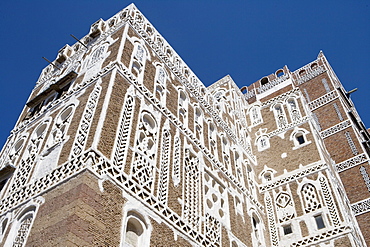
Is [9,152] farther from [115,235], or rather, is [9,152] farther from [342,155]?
[342,155]

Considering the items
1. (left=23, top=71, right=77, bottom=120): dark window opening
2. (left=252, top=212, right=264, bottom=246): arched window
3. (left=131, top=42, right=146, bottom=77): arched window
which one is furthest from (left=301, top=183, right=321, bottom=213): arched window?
(left=23, top=71, right=77, bottom=120): dark window opening

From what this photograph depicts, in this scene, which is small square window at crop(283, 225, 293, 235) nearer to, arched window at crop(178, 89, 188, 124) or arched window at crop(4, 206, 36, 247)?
arched window at crop(178, 89, 188, 124)

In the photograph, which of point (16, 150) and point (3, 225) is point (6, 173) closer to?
point (16, 150)

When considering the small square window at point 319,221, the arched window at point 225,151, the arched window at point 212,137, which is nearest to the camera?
the small square window at point 319,221

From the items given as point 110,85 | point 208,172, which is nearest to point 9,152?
point 110,85

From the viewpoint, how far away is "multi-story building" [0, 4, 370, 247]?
6.60 meters

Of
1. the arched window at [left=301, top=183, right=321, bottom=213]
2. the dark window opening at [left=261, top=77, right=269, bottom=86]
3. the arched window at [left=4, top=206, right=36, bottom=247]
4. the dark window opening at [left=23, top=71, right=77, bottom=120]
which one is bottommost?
the arched window at [left=4, top=206, right=36, bottom=247]

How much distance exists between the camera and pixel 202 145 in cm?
1093

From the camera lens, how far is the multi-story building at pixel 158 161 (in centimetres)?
660

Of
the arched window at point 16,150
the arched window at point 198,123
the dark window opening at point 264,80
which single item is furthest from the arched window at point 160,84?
the dark window opening at point 264,80

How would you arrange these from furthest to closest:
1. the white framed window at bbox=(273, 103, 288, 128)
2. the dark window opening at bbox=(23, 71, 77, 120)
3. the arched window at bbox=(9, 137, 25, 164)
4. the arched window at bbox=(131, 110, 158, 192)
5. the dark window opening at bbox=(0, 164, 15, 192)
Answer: the white framed window at bbox=(273, 103, 288, 128)
the dark window opening at bbox=(23, 71, 77, 120)
the arched window at bbox=(9, 137, 25, 164)
the dark window opening at bbox=(0, 164, 15, 192)
the arched window at bbox=(131, 110, 158, 192)

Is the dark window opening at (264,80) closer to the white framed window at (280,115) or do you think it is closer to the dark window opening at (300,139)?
the white framed window at (280,115)

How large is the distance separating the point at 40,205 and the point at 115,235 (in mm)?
1401

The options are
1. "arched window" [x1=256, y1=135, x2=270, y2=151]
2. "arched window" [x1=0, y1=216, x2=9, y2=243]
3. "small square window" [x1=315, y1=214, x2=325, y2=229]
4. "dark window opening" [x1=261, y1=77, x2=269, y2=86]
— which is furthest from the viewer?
"dark window opening" [x1=261, y1=77, x2=269, y2=86]
